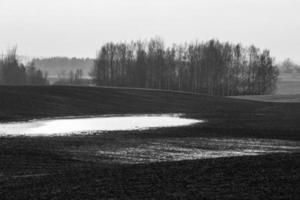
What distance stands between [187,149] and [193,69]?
137262 mm

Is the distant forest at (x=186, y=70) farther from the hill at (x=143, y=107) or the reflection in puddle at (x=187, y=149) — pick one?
the reflection in puddle at (x=187, y=149)

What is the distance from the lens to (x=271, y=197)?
1817 cm

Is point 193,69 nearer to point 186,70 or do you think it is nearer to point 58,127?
point 186,70

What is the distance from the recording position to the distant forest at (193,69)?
537 ft

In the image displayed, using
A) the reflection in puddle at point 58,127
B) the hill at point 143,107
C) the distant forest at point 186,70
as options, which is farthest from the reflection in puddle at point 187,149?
the distant forest at point 186,70

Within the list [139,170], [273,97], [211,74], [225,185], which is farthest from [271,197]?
[211,74]

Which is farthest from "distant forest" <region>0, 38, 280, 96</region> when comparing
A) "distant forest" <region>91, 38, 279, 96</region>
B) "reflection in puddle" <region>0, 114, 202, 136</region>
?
"reflection in puddle" <region>0, 114, 202, 136</region>

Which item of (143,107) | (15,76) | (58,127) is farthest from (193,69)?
(58,127)

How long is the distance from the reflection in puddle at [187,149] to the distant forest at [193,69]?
117 metres

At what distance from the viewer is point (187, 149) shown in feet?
110

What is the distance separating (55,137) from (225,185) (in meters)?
21.2

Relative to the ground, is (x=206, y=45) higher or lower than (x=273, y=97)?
higher

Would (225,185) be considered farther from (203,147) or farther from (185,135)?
(185,135)

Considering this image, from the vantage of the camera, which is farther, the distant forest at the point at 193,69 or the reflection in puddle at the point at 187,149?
the distant forest at the point at 193,69
